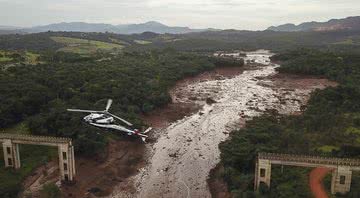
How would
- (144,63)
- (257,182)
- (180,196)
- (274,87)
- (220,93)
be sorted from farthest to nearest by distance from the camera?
(144,63), (274,87), (220,93), (180,196), (257,182)

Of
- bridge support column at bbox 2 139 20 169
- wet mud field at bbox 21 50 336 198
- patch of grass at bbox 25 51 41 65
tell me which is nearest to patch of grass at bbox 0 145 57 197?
bridge support column at bbox 2 139 20 169

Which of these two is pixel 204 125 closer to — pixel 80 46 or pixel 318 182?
pixel 318 182

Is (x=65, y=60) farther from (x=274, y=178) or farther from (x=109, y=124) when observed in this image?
(x=274, y=178)

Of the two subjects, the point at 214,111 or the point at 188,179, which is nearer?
the point at 188,179

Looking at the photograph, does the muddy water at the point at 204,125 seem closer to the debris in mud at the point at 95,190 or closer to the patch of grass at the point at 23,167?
the debris in mud at the point at 95,190

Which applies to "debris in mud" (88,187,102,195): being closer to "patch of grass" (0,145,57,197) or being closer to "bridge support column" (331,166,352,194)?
"patch of grass" (0,145,57,197)

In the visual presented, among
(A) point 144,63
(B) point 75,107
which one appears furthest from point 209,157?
(A) point 144,63

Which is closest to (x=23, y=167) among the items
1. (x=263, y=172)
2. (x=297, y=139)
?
(x=263, y=172)

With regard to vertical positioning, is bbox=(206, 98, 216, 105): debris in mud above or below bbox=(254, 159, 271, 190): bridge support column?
below
